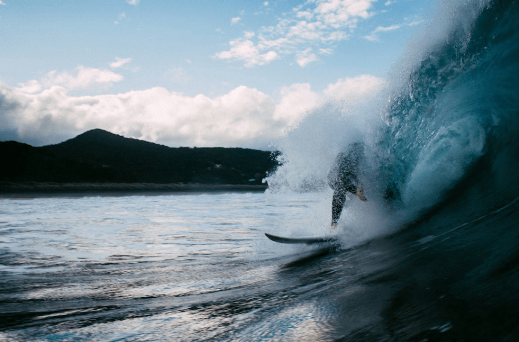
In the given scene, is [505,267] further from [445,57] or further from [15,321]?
[445,57]

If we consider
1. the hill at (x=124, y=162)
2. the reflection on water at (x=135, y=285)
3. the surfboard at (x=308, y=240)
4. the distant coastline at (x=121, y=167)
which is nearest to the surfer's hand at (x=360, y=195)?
the surfboard at (x=308, y=240)

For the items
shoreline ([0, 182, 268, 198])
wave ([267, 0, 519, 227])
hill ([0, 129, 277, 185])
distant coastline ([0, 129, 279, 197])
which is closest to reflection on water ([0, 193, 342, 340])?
wave ([267, 0, 519, 227])

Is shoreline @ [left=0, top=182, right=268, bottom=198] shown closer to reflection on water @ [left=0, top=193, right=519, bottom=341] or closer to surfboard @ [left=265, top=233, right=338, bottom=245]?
reflection on water @ [left=0, top=193, right=519, bottom=341]

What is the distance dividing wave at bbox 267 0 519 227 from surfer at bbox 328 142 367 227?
26 centimetres

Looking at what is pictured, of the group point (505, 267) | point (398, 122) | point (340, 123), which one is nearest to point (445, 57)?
point (398, 122)

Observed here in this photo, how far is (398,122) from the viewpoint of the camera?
709cm

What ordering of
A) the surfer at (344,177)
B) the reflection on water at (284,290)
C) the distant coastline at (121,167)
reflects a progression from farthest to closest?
the distant coastline at (121,167), the surfer at (344,177), the reflection on water at (284,290)

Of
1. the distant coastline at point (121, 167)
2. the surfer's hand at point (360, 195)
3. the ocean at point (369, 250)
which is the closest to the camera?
the ocean at point (369, 250)

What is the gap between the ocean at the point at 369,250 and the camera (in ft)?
7.50

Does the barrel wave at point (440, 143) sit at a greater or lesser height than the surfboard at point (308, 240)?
greater

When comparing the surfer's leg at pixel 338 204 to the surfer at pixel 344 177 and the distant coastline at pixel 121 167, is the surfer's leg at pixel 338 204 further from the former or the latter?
the distant coastline at pixel 121 167

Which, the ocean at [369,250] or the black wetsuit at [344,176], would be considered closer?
the ocean at [369,250]

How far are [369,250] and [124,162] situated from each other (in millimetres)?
70335

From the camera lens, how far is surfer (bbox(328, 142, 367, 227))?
6.31m
